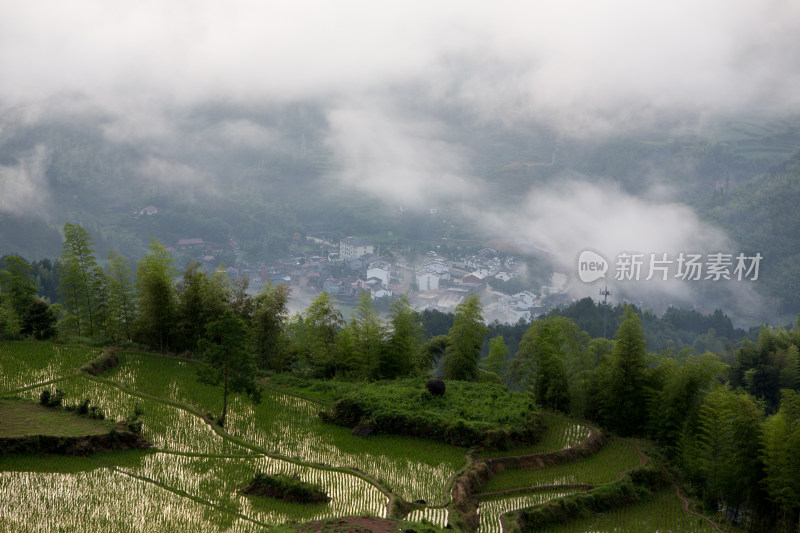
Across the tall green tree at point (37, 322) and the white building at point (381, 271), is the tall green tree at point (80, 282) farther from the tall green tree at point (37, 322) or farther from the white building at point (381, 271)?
the white building at point (381, 271)

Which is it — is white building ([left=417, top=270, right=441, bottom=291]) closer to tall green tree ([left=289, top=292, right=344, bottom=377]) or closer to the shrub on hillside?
tall green tree ([left=289, top=292, right=344, bottom=377])

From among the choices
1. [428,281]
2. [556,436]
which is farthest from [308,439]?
[428,281]

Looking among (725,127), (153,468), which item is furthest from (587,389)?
(725,127)

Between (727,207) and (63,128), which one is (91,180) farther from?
(727,207)

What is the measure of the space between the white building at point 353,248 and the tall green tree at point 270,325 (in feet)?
211

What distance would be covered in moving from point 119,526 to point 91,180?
10865 centimetres

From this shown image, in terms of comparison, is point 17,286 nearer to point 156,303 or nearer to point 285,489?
point 156,303

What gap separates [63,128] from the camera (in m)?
118

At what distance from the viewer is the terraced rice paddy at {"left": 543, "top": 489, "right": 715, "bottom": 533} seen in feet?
54.2

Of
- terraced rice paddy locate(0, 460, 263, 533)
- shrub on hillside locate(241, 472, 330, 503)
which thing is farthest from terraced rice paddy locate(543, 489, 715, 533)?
terraced rice paddy locate(0, 460, 263, 533)

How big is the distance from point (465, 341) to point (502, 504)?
12464mm

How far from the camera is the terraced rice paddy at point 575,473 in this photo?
1854 cm

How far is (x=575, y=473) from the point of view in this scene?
19562 millimetres

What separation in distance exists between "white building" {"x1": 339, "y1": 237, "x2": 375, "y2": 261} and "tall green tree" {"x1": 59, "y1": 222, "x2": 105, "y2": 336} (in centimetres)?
6443
